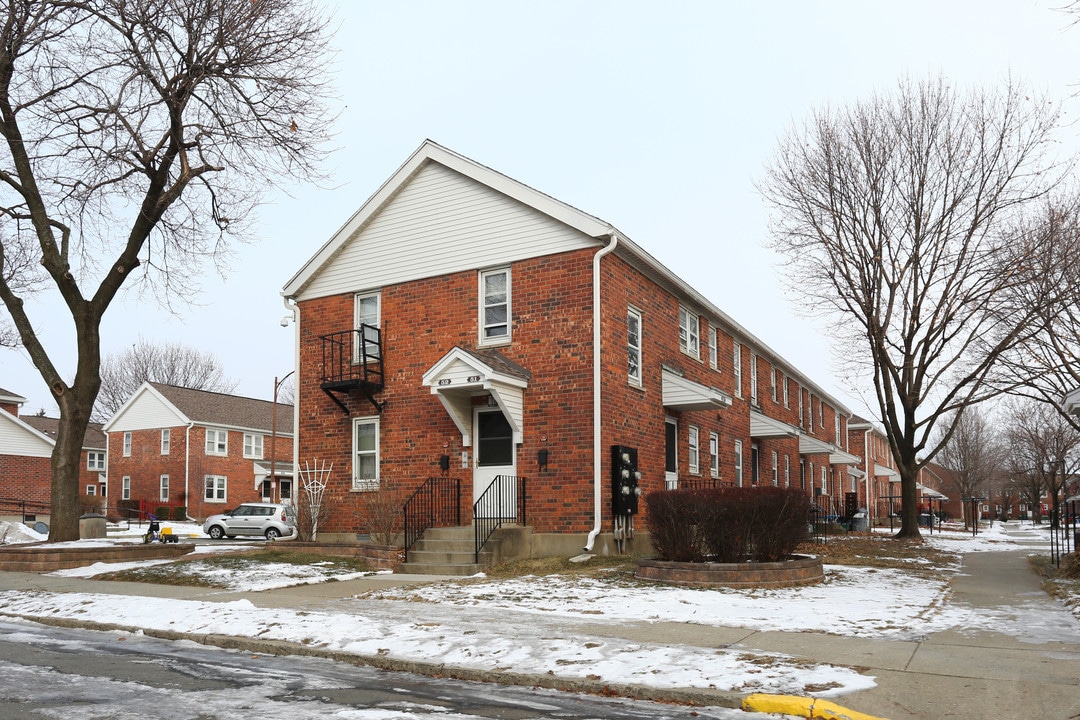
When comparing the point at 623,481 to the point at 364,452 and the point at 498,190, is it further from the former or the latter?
the point at 498,190

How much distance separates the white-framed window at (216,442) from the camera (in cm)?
4822

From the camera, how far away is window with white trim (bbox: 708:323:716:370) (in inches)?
955

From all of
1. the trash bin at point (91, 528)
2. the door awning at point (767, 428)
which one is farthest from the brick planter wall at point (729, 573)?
the trash bin at point (91, 528)

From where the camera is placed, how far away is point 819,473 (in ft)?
125

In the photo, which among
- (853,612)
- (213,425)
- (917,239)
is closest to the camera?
(853,612)

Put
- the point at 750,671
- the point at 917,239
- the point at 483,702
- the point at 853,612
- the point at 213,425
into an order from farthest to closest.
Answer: the point at 213,425 → the point at 917,239 → the point at 853,612 → the point at 750,671 → the point at 483,702

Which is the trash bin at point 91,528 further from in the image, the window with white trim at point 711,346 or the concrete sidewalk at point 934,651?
the window with white trim at point 711,346

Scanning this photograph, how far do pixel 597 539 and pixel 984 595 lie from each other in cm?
640

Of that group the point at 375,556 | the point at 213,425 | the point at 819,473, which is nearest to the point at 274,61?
the point at 375,556

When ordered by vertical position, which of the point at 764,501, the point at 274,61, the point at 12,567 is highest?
the point at 274,61

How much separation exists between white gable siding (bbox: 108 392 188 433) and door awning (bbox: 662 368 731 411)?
1354 inches

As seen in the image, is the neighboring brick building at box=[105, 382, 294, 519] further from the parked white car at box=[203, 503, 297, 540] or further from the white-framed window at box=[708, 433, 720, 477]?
the white-framed window at box=[708, 433, 720, 477]

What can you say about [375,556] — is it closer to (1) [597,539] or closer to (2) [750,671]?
(1) [597,539]

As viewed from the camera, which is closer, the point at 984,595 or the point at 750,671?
the point at 750,671
